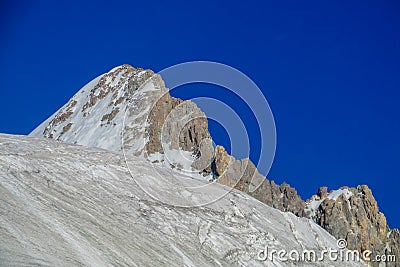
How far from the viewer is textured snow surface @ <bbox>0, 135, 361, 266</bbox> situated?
1727 inches

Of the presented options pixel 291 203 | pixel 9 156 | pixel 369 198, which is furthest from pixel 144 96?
pixel 9 156

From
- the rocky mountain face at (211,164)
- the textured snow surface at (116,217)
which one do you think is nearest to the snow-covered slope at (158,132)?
the rocky mountain face at (211,164)

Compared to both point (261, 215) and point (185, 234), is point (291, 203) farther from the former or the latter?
point (185, 234)

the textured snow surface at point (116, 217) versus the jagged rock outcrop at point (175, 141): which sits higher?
the jagged rock outcrop at point (175, 141)

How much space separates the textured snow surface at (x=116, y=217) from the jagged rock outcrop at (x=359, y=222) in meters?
87.3

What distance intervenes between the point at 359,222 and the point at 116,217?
408 ft

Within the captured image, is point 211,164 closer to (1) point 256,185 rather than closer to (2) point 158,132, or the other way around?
(1) point 256,185

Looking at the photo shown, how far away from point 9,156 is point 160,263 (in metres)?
20.1

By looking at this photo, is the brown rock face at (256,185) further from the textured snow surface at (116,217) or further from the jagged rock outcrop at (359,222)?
the textured snow surface at (116,217)

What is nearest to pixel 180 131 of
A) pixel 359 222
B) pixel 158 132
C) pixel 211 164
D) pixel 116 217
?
pixel 158 132

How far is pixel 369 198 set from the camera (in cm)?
17475

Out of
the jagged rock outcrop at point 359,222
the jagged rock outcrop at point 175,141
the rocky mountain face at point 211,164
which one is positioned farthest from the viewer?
the jagged rock outcrop at point 359,222

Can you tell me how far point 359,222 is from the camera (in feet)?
541

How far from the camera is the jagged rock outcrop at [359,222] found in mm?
161875
